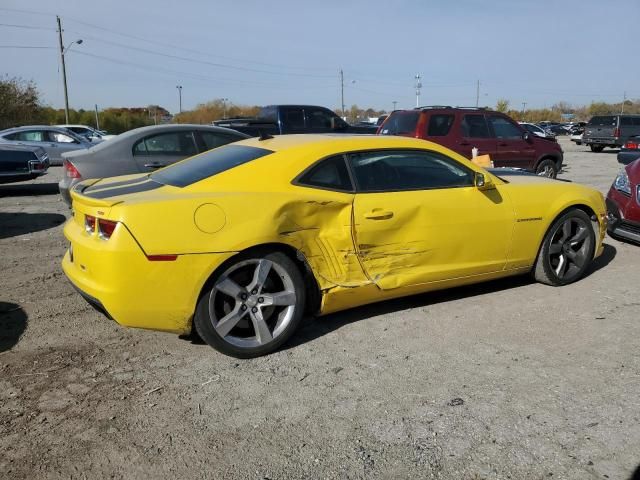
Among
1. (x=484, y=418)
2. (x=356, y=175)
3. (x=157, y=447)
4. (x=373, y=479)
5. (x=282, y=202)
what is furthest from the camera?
(x=356, y=175)

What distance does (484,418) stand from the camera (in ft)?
9.43

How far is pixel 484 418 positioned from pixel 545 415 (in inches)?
13.1

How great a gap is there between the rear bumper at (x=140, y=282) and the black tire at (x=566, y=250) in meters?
2.98

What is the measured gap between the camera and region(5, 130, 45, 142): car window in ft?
51.5

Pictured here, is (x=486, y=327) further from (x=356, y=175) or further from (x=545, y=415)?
(x=356, y=175)

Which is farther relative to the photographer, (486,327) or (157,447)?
(486,327)

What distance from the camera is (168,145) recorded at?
7.79m

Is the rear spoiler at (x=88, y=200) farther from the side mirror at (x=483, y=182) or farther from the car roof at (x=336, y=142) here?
the side mirror at (x=483, y=182)

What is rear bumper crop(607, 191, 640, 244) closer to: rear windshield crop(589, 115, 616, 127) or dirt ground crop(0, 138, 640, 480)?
dirt ground crop(0, 138, 640, 480)

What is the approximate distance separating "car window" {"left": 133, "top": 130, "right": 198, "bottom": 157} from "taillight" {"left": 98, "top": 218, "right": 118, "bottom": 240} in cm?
455

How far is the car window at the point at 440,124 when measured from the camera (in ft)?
34.6

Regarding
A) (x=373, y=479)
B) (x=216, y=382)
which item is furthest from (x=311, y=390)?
(x=373, y=479)

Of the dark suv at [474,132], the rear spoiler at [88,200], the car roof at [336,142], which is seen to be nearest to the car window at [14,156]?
the dark suv at [474,132]

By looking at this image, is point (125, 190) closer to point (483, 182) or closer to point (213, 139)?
point (483, 182)
